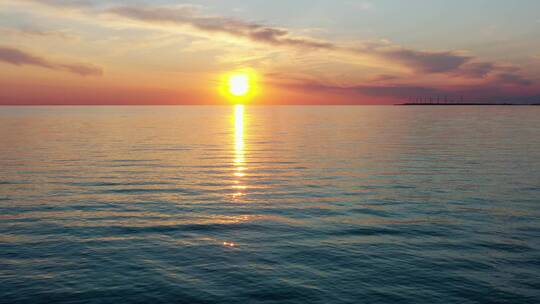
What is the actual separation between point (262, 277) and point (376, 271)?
594 cm

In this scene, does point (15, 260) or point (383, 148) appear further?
point (383, 148)

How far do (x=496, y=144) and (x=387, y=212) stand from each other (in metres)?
60.2

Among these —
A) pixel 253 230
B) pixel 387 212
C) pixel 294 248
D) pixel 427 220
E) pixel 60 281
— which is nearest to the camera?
pixel 60 281

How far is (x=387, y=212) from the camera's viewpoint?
3425 centimetres

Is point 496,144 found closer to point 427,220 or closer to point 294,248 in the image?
point 427,220

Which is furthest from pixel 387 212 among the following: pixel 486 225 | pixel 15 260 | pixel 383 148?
pixel 383 148

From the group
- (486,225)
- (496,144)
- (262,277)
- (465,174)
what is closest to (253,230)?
(262,277)

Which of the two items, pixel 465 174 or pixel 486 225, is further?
pixel 465 174

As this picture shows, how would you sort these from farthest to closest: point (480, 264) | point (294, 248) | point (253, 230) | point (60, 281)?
point (253, 230)
point (294, 248)
point (480, 264)
point (60, 281)

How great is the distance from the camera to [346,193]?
41.8 meters

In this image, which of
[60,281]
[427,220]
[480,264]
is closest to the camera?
[60,281]

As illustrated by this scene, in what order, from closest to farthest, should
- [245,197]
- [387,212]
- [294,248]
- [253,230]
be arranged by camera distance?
[294,248]
[253,230]
[387,212]
[245,197]

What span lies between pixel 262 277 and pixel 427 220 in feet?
51.9

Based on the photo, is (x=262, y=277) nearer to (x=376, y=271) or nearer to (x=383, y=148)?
(x=376, y=271)
